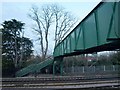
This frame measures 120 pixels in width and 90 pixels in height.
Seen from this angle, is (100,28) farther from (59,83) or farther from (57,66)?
(57,66)

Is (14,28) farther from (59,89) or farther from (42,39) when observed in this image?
(59,89)

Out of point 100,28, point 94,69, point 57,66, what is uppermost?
point 100,28

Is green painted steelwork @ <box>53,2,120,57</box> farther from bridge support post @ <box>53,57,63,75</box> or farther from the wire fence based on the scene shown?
the wire fence

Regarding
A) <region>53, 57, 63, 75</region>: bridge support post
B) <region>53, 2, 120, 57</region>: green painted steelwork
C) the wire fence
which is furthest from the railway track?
the wire fence

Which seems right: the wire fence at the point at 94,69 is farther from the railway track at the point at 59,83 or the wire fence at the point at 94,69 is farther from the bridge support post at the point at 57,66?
the railway track at the point at 59,83

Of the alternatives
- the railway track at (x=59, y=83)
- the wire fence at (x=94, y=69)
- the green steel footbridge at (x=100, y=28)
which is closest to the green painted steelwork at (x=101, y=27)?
the green steel footbridge at (x=100, y=28)

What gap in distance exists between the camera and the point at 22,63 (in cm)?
6097

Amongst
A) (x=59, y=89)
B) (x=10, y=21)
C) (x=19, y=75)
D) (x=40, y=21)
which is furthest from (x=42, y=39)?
(x=59, y=89)

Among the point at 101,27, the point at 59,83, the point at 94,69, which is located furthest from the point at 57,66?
the point at 101,27

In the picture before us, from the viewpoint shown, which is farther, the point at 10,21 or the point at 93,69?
the point at 10,21

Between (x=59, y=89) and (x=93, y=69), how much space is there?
4333 cm

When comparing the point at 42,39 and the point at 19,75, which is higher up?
the point at 42,39

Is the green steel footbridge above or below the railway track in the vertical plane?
above

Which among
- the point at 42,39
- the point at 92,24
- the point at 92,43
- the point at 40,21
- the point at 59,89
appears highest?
the point at 40,21
